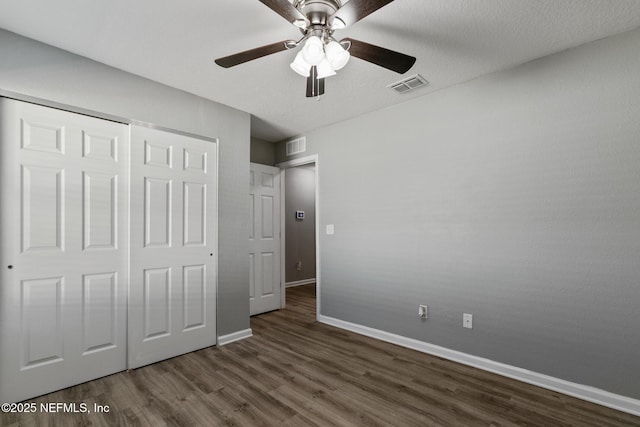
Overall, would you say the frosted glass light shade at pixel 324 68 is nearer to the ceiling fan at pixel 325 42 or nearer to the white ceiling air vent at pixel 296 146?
the ceiling fan at pixel 325 42

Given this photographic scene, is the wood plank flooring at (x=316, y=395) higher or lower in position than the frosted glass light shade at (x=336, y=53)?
lower

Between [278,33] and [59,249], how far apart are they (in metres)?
2.26

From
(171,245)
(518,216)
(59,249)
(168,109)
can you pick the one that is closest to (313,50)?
(168,109)

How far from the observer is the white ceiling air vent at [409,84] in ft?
9.16

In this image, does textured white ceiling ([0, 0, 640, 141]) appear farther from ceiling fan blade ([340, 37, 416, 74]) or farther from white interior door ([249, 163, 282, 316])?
white interior door ([249, 163, 282, 316])

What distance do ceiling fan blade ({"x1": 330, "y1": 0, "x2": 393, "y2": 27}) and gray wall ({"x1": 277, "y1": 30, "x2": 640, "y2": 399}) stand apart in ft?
5.86

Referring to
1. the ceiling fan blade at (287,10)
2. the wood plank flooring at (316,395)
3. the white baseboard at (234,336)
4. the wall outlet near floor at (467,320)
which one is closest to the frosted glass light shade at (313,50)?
the ceiling fan blade at (287,10)

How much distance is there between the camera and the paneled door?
274 centimetres

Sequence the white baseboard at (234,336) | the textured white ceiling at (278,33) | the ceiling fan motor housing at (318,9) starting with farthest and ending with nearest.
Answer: the white baseboard at (234,336) → the textured white ceiling at (278,33) → the ceiling fan motor housing at (318,9)

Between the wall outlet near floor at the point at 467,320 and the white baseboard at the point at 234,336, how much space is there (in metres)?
2.22

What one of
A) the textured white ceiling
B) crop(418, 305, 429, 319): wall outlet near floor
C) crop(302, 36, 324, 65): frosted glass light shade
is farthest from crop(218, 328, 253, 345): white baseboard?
crop(302, 36, 324, 65): frosted glass light shade

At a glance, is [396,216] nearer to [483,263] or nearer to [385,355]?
[483,263]

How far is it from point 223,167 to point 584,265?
3290 millimetres

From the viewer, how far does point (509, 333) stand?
257 centimetres
